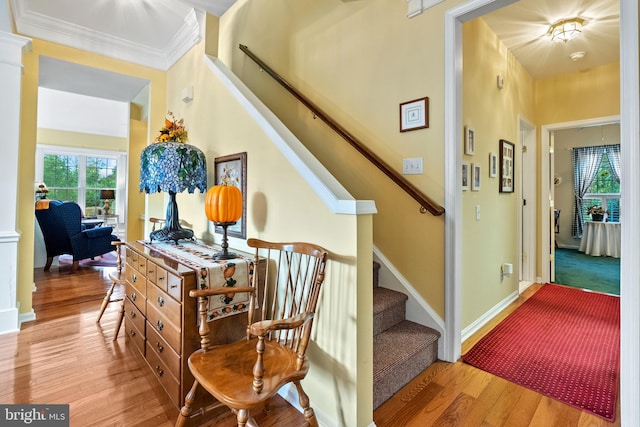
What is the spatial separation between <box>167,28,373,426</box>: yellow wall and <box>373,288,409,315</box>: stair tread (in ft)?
1.98

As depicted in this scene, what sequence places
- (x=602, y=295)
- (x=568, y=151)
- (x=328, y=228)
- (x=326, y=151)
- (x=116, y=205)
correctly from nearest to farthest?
1. (x=328, y=228)
2. (x=326, y=151)
3. (x=602, y=295)
4. (x=568, y=151)
5. (x=116, y=205)

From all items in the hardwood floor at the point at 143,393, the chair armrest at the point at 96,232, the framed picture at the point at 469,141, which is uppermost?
the framed picture at the point at 469,141

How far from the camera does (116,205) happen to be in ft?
24.7

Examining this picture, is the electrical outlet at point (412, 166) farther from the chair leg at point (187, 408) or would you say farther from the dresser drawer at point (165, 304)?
the chair leg at point (187, 408)

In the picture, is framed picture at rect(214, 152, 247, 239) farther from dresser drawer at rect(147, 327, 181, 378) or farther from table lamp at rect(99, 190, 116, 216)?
table lamp at rect(99, 190, 116, 216)

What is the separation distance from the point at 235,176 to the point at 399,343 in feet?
5.26

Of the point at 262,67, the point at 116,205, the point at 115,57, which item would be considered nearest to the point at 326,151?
the point at 262,67

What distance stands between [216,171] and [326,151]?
3.40 feet

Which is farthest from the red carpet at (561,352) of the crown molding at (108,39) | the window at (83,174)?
the window at (83,174)

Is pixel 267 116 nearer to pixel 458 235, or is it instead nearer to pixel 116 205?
pixel 458 235

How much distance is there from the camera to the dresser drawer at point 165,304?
1647 mm

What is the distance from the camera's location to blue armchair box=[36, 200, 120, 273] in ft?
15.5

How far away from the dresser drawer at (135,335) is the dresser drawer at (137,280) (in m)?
0.29

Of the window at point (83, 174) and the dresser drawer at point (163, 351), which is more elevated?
the window at point (83, 174)
